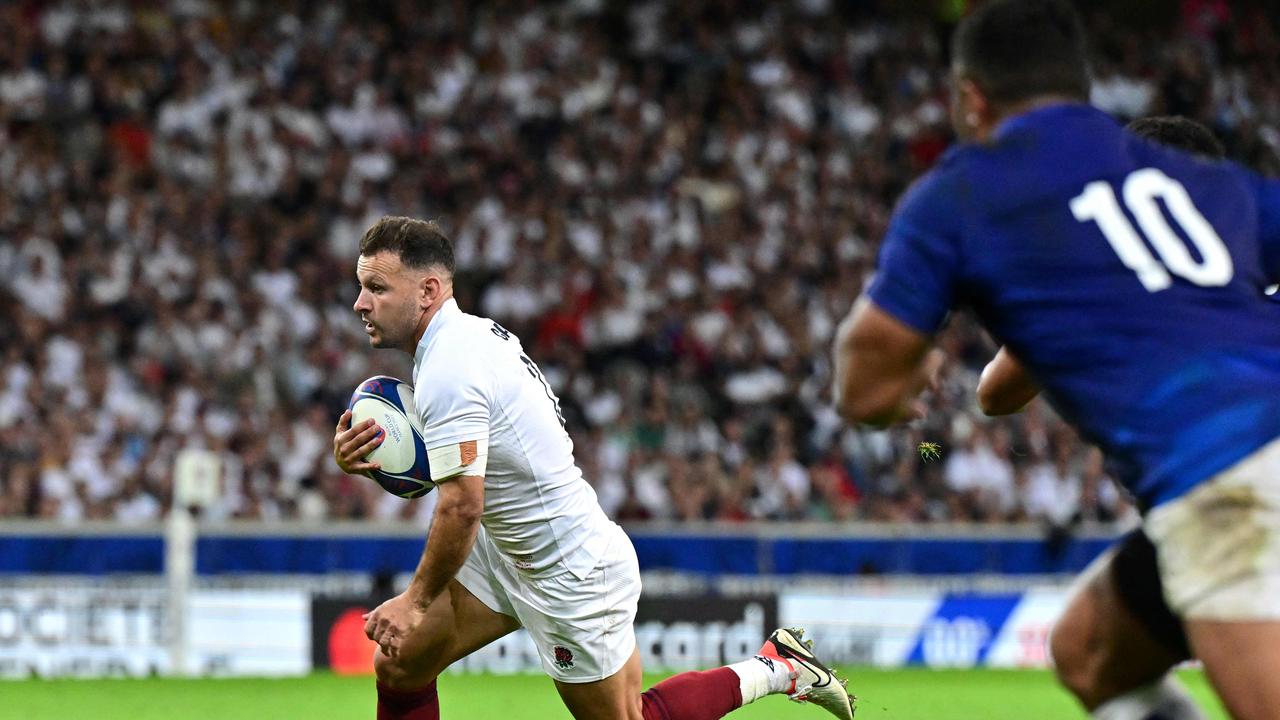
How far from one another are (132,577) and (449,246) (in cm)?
960

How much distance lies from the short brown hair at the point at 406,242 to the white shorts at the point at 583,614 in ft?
3.46

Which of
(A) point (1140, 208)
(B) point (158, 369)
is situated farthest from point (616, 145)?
(A) point (1140, 208)

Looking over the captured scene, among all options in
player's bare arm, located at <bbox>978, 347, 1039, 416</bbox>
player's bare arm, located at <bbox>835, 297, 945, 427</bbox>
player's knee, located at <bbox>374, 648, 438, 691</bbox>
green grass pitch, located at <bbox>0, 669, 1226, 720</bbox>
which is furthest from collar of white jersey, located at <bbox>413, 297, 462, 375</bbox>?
green grass pitch, located at <bbox>0, 669, 1226, 720</bbox>

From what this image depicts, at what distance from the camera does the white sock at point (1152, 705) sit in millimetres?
3807

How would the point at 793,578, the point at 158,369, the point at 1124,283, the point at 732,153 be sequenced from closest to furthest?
1. the point at 1124,283
2. the point at 793,578
3. the point at 158,369
4. the point at 732,153

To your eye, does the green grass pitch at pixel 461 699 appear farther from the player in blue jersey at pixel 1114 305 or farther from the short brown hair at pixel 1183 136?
the player in blue jersey at pixel 1114 305

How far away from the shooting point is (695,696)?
6.71 m

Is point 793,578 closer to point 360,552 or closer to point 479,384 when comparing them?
point 360,552

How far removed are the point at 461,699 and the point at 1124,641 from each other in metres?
→ 8.61

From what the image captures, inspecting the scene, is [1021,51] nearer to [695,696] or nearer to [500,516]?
[500,516]

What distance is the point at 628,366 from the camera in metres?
18.8

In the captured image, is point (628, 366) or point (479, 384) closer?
point (479, 384)

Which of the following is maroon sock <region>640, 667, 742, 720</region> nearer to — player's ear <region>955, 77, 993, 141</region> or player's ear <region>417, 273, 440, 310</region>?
player's ear <region>417, 273, 440, 310</region>

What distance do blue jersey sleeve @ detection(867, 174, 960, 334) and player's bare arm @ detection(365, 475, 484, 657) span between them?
95.6 inches
